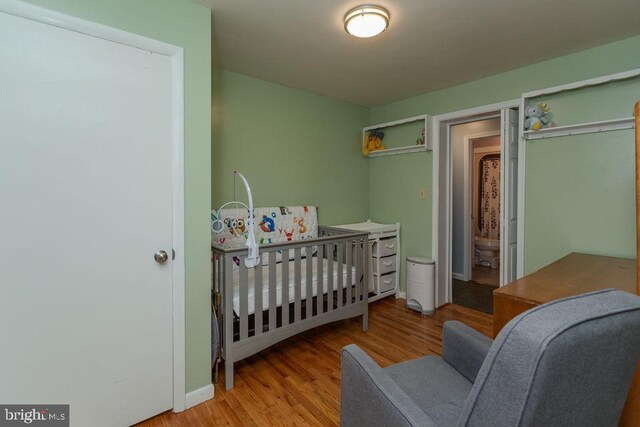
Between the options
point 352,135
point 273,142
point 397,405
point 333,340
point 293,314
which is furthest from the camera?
point 352,135

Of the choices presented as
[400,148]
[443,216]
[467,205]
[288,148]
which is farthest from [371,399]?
[467,205]

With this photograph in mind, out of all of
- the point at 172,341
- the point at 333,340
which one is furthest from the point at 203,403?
the point at 333,340

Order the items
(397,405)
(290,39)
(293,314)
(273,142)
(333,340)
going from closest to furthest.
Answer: (397,405) → (290,39) → (293,314) → (333,340) → (273,142)

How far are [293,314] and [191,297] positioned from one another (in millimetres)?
873

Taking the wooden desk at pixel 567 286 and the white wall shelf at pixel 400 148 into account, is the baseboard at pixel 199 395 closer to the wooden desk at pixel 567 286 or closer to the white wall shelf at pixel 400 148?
the wooden desk at pixel 567 286

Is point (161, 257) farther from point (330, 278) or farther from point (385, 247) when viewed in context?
point (385, 247)

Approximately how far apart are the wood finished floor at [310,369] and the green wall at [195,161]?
210 millimetres

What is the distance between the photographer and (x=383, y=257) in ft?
11.0

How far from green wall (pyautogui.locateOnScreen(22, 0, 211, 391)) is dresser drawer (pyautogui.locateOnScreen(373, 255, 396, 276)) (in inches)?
76.5

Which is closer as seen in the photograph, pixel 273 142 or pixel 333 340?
pixel 333 340

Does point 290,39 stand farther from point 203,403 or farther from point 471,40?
point 203,403

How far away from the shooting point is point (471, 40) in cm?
214

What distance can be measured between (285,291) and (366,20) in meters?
1.80

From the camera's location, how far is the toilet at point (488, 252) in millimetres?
4945
